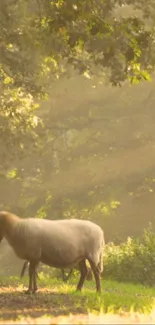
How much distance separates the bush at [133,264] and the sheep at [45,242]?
817cm

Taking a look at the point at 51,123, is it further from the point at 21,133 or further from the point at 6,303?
the point at 6,303

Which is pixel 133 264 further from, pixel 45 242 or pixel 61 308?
pixel 61 308

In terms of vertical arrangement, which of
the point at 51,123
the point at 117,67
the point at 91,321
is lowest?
the point at 91,321

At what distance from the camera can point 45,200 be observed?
1473 inches

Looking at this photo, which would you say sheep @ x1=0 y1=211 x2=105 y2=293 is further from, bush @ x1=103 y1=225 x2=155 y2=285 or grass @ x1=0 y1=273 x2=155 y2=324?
bush @ x1=103 y1=225 x2=155 y2=285

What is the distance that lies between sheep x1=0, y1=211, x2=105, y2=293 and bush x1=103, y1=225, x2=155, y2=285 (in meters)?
8.17

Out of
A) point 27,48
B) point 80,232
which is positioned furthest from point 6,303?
point 27,48

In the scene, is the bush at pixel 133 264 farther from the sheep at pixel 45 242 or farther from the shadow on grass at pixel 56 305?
the shadow on grass at pixel 56 305

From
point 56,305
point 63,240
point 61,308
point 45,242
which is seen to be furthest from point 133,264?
point 61,308

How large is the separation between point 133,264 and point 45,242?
926cm

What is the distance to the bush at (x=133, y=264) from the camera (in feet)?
59.5

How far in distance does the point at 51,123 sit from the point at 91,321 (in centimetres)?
3283

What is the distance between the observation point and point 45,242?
32.1 ft

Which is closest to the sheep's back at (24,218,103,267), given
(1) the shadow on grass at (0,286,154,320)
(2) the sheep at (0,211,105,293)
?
(2) the sheep at (0,211,105,293)
